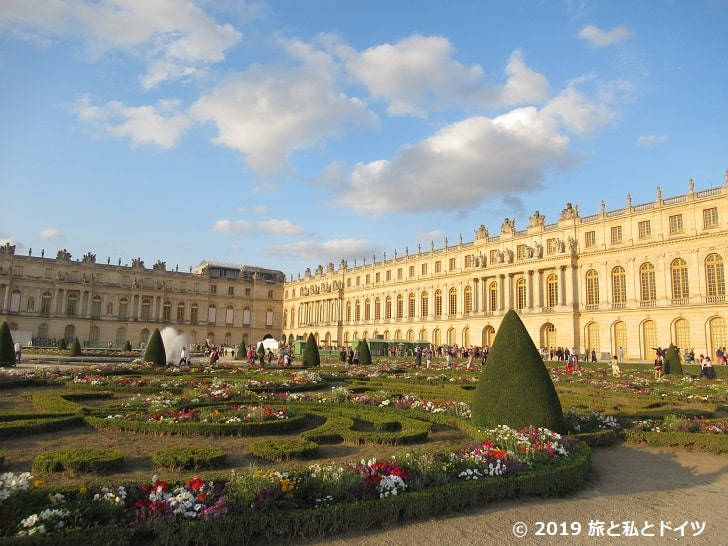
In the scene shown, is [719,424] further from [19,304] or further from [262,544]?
[19,304]

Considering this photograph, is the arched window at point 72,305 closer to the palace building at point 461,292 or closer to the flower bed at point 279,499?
the palace building at point 461,292

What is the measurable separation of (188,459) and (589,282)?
44959 mm

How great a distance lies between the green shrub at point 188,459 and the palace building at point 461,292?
1591 inches

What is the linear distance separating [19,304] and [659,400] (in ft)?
246

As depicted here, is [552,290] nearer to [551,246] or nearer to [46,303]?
[551,246]

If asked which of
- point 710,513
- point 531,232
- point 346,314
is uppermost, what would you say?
point 531,232

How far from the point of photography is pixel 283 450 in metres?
8.32

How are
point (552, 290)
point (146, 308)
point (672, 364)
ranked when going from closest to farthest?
point (672, 364) < point (552, 290) < point (146, 308)

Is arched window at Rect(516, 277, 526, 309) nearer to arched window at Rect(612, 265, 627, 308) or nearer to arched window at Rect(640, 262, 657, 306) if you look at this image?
arched window at Rect(612, 265, 627, 308)

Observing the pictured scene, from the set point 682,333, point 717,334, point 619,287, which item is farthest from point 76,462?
point 619,287

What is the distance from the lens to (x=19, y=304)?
227 ft

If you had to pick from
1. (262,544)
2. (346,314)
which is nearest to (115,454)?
(262,544)

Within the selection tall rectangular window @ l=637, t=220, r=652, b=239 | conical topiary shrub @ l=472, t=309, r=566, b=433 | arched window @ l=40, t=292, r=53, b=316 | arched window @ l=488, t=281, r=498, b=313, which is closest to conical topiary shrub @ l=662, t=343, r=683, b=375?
tall rectangular window @ l=637, t=220, r=652, b=239

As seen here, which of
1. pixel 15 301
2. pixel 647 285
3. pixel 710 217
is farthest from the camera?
pixel 15 301
